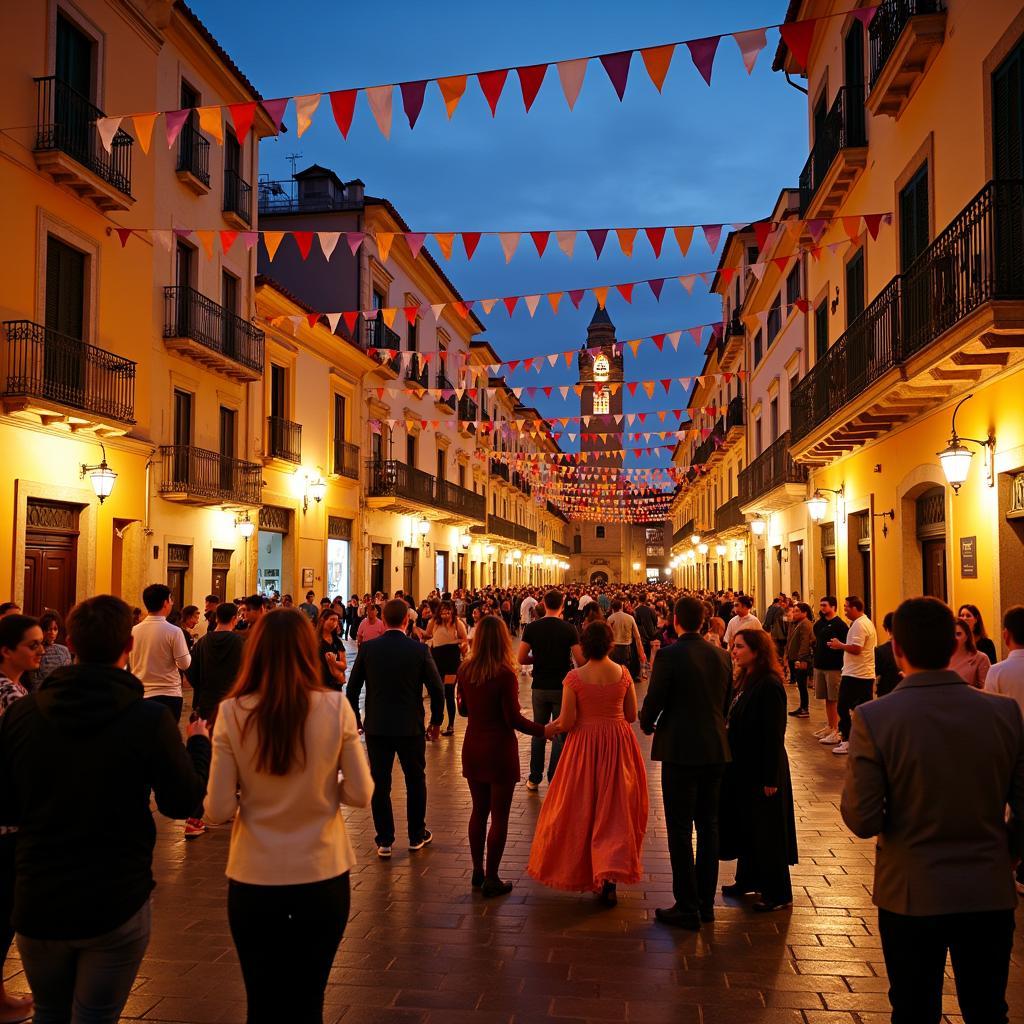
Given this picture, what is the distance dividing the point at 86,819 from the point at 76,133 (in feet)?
45.3

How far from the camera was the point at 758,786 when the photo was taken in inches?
228

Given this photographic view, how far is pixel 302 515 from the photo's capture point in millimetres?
22891

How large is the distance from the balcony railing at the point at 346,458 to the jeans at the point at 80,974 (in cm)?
2233

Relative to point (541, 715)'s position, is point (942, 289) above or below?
above

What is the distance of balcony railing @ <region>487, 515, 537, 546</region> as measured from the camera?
46088mm

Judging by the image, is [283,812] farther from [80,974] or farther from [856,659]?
[856,659]

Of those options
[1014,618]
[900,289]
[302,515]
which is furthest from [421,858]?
[302,515]

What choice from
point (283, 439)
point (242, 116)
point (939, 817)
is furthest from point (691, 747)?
point (283, 439)

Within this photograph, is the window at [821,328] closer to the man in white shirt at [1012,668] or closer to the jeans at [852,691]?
the jeans at [852,691]

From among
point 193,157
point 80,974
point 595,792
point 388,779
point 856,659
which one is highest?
point 193,157

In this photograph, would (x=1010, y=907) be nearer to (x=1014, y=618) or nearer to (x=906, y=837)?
(x=906, y=837)

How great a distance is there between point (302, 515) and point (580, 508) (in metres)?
49.2

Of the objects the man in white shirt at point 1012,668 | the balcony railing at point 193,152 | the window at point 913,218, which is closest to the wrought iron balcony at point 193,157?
the balcony railing at point 193,152

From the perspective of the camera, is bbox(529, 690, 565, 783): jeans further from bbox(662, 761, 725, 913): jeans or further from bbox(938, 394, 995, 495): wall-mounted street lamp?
bbox(938, 394, 995, 495): wall-mounted street lamp
